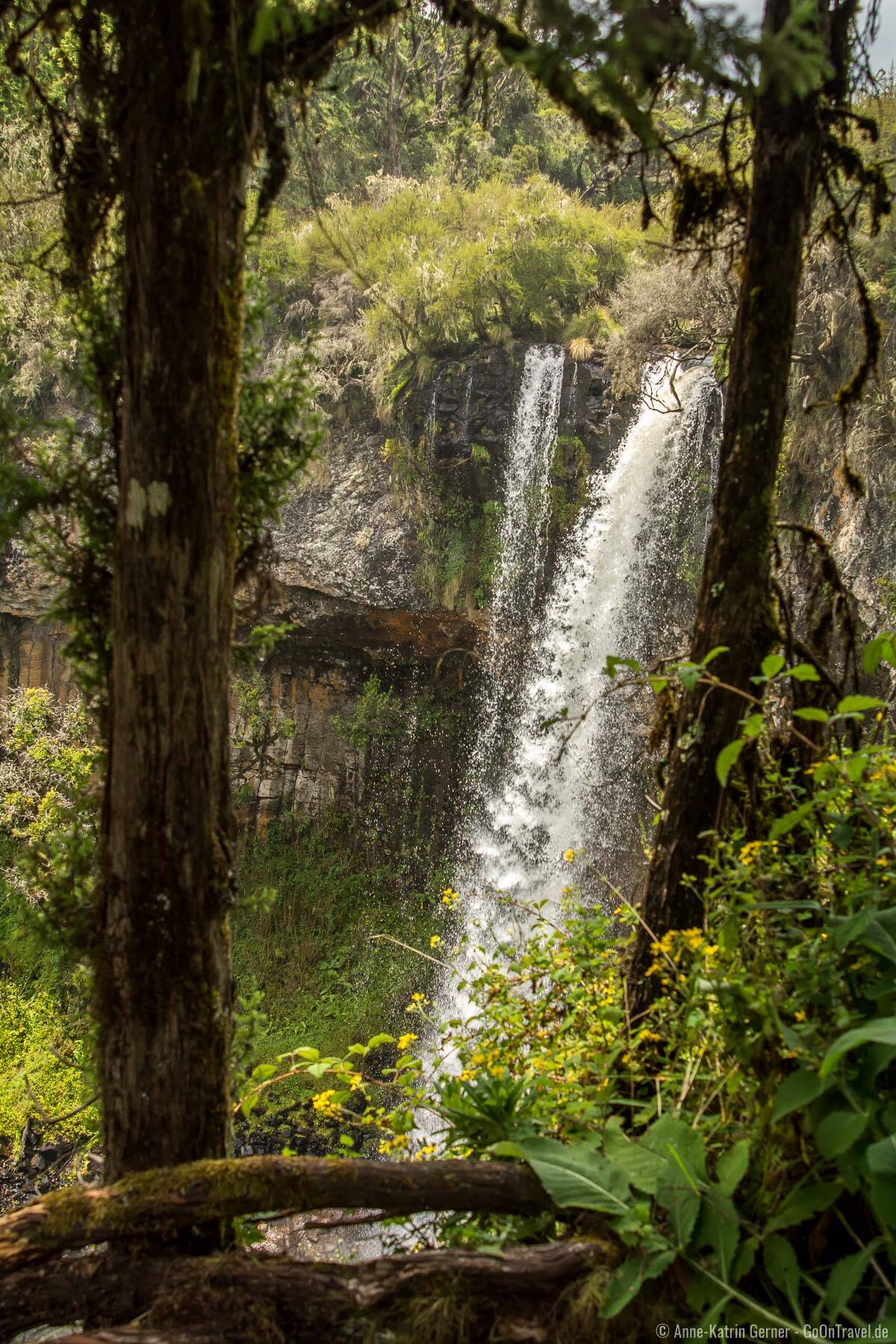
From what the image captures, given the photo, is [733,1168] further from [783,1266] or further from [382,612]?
[382,612]

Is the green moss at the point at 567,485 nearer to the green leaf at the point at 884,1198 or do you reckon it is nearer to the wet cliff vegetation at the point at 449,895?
the wet cliff vegetation at the point at 449,895

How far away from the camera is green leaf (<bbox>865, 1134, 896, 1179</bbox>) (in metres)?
1.59

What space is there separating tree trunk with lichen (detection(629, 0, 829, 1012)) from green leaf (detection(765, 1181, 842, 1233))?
899 millimetres

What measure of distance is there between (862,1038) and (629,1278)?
754 millimetres

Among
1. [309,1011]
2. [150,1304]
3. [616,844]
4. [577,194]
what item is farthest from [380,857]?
[150,1304]

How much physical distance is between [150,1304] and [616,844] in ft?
34.2

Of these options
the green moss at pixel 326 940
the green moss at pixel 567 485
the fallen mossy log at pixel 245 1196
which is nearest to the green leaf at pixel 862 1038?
the fallen mossy log at pixel 245 1196

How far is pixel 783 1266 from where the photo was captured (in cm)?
174

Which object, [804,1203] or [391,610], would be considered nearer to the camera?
[804,1203]

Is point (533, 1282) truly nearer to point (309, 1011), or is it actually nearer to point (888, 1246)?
point (888, 1246)

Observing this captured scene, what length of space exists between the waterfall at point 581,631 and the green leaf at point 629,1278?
941cm

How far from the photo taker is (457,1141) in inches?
98.0

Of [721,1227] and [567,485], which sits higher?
[567,485]

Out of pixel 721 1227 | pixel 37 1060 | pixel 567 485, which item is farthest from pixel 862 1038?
pixel 37 1060
